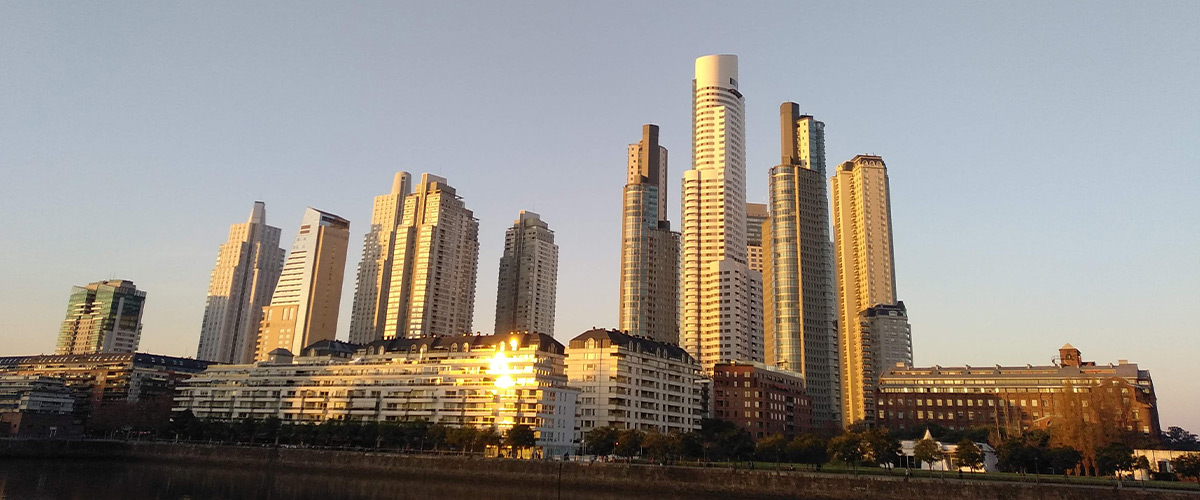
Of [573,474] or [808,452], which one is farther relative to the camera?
[808,452]

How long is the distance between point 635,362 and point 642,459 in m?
43.0

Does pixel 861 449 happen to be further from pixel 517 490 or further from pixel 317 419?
pixel 317 419

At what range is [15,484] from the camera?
336ft

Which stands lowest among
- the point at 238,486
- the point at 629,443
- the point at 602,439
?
the point at 238,486

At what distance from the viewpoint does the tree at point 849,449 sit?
11212 centimetres

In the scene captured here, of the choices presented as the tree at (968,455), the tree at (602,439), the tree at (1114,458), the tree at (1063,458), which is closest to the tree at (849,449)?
the tree at (968,455)

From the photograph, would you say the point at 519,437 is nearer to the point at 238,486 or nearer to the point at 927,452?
the point at 238,486

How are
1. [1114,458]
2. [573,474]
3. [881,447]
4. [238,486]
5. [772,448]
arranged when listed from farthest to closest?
[772,448] → [573,474] → [881,447] → [238,486] → [1114,458]

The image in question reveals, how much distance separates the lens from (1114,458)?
101375 millimetres

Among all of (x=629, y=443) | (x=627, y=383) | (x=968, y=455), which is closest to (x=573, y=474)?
(x=629, y=443)

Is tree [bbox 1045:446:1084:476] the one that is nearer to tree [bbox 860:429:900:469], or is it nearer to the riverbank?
tree [bbox 860:429:900:469]

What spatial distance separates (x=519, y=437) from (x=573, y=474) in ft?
80.5

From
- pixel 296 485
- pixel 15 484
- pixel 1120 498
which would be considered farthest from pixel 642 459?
pixel 15 484

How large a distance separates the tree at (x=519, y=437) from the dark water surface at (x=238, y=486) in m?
17.9
